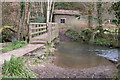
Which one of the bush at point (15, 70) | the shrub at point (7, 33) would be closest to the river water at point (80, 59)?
→ the bush at point (15, 70)

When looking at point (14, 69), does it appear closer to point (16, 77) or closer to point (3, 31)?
point (16, 77)

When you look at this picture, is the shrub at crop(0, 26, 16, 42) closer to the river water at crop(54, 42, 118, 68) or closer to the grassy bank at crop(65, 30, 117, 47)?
the river water at crop(54, 42, 118, 68)

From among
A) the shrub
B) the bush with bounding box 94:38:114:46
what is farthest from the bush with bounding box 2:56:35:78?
the bush with bounding box 94:38:114:46

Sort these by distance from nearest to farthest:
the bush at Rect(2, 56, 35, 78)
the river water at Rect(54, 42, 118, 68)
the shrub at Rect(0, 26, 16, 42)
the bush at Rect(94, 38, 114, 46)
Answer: the bush at Rect(2, 56, 35, 78) → the river water at Rect(54, 42, 118, 68) → the shrub at Rect(0, 26, 16, 42) → the bush at Rect(94, 38, 114, 46)

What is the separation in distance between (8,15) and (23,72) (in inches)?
319

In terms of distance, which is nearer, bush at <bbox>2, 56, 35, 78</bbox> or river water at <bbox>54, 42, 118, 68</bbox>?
bush at <bbox>2, 56, 35, 78</bbox>

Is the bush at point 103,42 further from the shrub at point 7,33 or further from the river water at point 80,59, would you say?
the shrub at point 7,33

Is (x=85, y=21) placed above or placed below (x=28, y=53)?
above

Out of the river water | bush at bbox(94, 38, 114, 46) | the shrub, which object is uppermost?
the shrub

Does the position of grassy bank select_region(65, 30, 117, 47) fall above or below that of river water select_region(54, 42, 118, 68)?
above

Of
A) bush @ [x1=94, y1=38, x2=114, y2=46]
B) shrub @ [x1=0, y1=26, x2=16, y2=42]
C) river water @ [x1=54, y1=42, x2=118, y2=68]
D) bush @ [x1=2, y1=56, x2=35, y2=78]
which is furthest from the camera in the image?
bush @ [x1=94, y1=38, x2=114, y2=46]

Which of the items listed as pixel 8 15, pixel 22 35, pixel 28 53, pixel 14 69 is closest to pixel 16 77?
pixel 14 69

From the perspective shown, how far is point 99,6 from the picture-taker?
14.0 m

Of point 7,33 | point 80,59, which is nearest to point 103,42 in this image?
point 80,59
